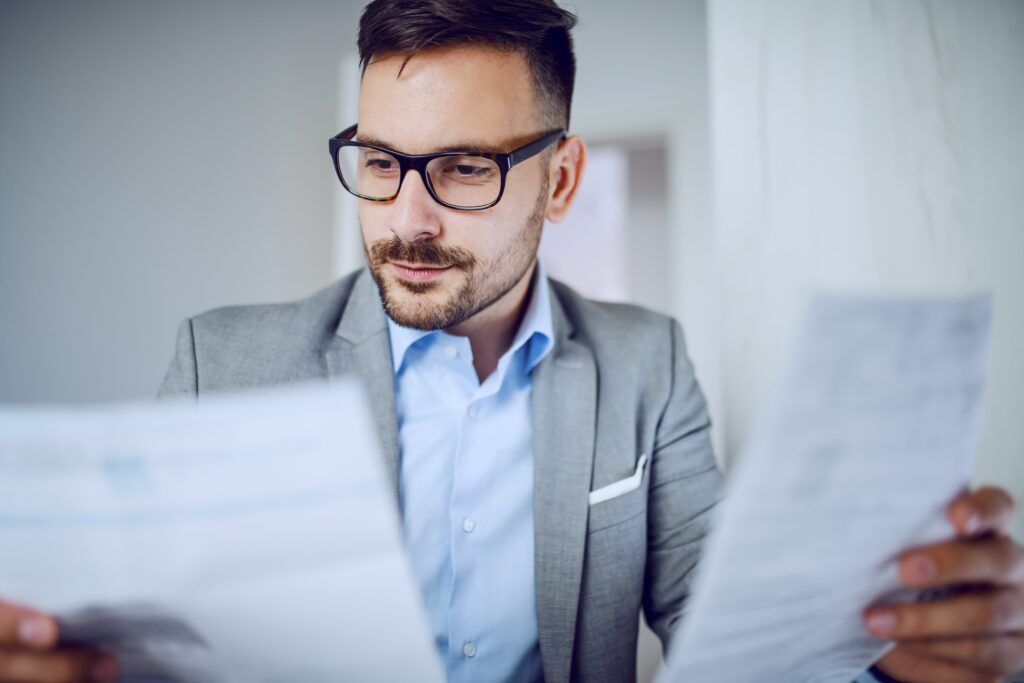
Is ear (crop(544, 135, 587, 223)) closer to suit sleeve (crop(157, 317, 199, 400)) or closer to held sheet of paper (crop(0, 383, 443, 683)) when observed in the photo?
suit sleeve (crop(157, 317, 199, 400))

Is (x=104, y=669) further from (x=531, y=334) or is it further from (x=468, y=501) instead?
(x=531, y=334)

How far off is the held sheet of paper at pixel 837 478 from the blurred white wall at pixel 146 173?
1.58m

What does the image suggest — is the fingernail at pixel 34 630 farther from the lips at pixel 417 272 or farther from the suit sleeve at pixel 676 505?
the suit sleeve at pixel 676 505

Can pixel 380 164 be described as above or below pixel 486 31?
below

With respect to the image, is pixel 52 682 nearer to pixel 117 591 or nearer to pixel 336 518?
pixel 117 591

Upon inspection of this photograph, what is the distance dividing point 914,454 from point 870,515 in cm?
5

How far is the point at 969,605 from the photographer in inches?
19.0

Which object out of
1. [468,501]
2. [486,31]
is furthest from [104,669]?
[486,31]

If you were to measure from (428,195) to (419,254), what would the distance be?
83mm

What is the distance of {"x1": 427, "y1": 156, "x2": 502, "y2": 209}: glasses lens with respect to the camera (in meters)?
0.83

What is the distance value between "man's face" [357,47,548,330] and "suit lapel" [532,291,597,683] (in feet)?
0.60

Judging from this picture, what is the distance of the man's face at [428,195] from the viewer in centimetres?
81

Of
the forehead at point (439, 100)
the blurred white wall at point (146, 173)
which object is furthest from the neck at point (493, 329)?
the blurred white wall at point (146, 173)

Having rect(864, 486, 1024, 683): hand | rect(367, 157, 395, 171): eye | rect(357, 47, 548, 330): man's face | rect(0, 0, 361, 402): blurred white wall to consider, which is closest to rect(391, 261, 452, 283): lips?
rect(357, 47, 548, 330): man's face
